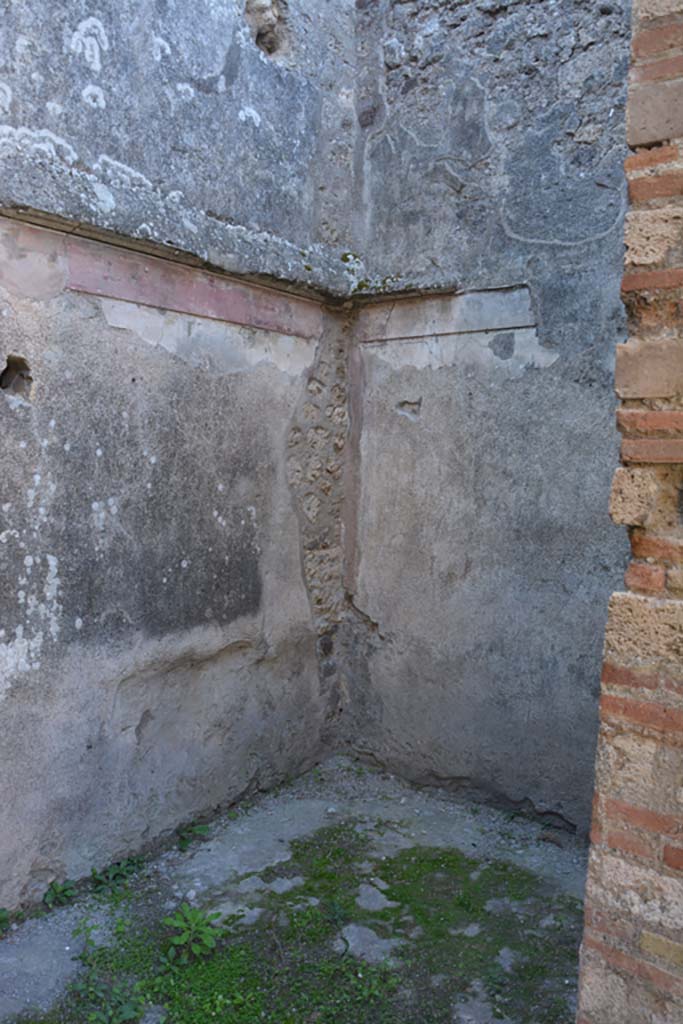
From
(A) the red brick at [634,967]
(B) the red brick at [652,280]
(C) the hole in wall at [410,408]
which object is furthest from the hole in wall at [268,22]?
(A) the red brick at [634,967]

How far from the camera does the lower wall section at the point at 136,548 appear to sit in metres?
2.91

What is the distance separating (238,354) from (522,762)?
86.3 inches

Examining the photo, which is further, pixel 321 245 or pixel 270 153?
pixel 321 245

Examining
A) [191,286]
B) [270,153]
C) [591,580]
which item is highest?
[270,153]

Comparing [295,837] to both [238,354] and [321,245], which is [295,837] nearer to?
[238,354]

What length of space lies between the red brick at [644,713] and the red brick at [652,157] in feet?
3.55

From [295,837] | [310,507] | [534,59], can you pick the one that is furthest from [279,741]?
[534,59]

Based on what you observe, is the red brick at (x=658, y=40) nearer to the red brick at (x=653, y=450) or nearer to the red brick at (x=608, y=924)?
the red brick at (x=653, y=450)

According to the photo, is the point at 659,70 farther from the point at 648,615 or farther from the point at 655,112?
the point at 648,615

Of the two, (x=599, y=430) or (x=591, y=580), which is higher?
(x=599, y=430)

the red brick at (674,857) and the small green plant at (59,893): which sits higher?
the red brick at (674,857)

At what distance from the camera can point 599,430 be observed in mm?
3480

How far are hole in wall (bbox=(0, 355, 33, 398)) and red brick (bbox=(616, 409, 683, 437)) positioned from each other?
6.62 feet

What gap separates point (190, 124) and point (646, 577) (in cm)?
262
